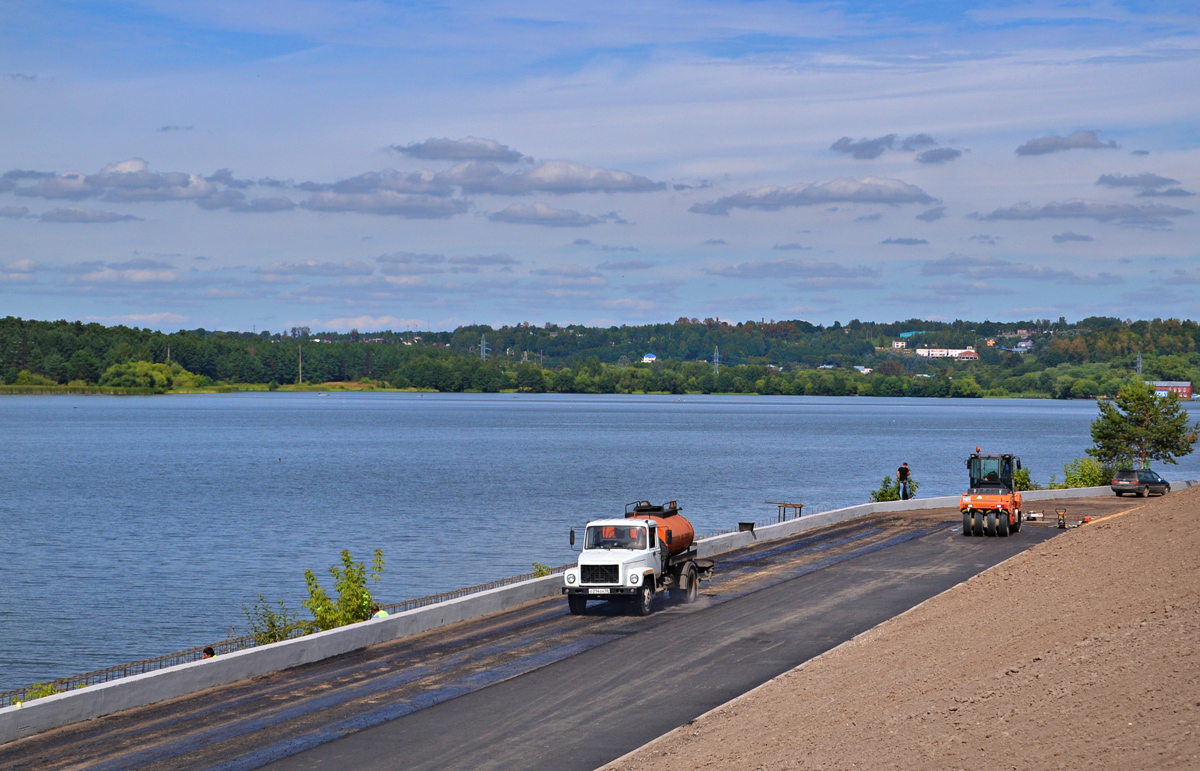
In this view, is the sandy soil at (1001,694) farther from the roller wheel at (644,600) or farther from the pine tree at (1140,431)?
the pine tree at (1140,431)

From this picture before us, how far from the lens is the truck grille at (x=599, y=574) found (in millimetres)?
25312

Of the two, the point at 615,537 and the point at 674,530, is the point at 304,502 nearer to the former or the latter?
the point at 674,530

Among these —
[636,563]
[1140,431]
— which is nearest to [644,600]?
[636,563]

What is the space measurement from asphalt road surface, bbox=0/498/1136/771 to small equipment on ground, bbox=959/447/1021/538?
1084 cm

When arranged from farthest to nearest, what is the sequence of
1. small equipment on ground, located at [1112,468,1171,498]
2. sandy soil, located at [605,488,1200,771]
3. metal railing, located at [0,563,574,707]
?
small equipment on ground, located at [1112,468,1171,498] → metal railing, located at [0,563,574,707] → sandy soil, located at [605,488,1200,771]

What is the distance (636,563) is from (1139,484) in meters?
40.8

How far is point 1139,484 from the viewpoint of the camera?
186 feet

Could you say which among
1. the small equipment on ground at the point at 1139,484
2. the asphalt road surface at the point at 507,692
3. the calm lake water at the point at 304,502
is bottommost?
the calm lake water at the point at 304,502

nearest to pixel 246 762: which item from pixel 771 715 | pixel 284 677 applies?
pixel 284 677

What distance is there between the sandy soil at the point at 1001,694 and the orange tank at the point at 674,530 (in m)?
6.12

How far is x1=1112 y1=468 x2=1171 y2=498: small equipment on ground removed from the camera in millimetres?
56469

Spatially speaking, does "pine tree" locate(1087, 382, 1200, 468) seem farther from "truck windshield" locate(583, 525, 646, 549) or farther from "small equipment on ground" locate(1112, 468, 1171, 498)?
"truck windshield" locate(583, 525, 646, 549)

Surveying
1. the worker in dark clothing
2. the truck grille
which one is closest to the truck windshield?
the truck grille

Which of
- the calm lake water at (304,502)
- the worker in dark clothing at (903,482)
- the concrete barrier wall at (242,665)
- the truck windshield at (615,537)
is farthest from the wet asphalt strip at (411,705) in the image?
the worker in dark clothing at (903,482)
